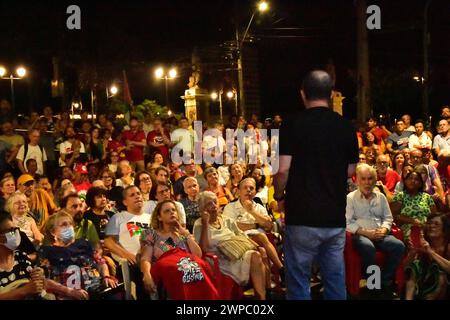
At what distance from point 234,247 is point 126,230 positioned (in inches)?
42.3

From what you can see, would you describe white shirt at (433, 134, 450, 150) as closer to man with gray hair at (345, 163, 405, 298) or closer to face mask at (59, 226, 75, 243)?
man with gray hair at (345, 163, 405, 298)

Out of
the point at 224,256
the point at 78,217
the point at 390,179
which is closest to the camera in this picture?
the point at 224,256

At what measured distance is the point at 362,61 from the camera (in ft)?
46.8

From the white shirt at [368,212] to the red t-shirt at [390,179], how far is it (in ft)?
6.59

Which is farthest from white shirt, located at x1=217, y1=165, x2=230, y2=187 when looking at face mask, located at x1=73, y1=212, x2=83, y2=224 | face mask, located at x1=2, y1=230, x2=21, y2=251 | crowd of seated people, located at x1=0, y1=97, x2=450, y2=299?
face mask, located at x1=2, y1=230, x2=21, y2=251

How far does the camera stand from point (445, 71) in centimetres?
3225

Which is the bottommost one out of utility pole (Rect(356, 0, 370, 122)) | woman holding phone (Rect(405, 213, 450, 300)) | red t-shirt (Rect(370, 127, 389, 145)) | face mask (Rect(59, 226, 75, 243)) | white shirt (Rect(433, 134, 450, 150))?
woman holding phone (Rect(405, 213, 450, 300))

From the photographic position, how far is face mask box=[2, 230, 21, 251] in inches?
199

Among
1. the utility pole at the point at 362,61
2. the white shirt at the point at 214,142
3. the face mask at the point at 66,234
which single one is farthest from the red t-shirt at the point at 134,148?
the utility pole at the point at 362,61

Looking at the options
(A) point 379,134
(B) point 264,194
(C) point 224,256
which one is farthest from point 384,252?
(A) point 379,134

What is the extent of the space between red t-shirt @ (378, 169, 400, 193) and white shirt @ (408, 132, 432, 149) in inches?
110

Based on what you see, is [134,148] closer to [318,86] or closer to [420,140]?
[420,140]

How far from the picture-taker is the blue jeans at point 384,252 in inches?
241
